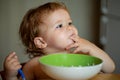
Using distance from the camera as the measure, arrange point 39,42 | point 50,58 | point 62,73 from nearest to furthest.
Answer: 1. point 62,73
2. point 50,58
3. point 39,42

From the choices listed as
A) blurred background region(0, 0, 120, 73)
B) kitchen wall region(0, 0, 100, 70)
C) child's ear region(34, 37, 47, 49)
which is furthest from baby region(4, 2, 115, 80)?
kitchen wall region(0, 0, 100, 70)

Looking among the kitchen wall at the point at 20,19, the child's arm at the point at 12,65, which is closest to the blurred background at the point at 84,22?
the kitchen wall at the point at 20,19

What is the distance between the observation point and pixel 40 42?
1.12 metres

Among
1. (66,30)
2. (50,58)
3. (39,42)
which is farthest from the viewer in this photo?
(39,42)

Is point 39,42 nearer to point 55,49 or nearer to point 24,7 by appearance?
point 55,49

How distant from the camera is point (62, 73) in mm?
676

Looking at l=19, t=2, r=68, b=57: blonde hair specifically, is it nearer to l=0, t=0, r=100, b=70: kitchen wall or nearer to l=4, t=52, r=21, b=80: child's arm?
l=4, t=52, r=21, b=80: child's arm

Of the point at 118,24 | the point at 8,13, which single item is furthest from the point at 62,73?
the point at 8,13

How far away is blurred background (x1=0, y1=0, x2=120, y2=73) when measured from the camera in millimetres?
2359

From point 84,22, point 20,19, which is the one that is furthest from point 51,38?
point 84,22

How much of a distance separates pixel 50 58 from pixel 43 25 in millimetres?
289

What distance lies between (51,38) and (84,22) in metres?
1.75

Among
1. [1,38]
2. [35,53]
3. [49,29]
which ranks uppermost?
[49,29]

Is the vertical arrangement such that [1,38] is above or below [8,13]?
below
